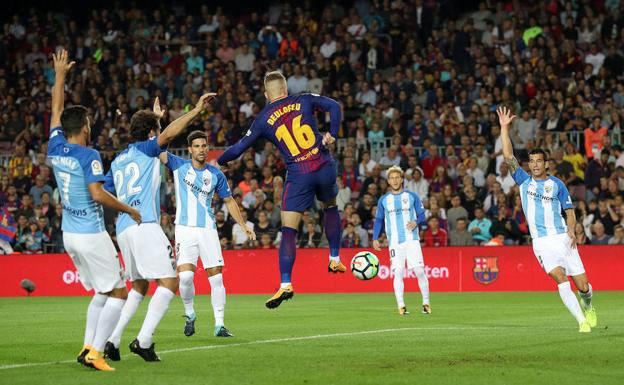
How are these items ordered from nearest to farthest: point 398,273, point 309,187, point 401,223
Result: point 309,187 < point 398,273 < point 401,223

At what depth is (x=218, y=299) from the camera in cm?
1285

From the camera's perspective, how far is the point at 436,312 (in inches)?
658

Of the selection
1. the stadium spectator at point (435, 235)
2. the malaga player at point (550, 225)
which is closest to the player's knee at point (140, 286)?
the malaga player at point (550, 225)

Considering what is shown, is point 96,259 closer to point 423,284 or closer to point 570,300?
point 570,300

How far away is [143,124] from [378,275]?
14.5 m

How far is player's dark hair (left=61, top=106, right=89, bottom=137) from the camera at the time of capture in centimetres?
909

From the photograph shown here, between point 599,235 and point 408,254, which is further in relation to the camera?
point 599,235

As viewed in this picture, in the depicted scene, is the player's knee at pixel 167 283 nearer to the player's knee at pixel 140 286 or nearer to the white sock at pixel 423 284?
the player's knee at pixel 140 286

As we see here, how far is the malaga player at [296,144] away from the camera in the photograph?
1165 cm

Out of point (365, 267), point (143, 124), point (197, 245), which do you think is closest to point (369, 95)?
point (365, 267)

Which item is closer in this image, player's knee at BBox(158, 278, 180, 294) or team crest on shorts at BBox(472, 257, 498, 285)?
player's knee at BBox(158, 278, 180, 294)

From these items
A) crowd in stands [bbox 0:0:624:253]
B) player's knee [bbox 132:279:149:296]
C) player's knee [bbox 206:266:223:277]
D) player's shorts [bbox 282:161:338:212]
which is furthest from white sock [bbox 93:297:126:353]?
crowd in stands [bbox 0:0:624:253]

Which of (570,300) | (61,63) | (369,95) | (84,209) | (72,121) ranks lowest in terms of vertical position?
(570,300)

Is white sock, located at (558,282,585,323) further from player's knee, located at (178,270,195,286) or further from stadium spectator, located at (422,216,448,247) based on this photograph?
stadium spectator, located at (422,216,448,247)
